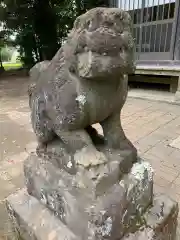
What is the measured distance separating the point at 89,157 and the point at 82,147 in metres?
0.05

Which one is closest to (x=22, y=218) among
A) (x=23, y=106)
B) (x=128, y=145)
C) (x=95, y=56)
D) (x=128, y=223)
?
(x=128, y=223)

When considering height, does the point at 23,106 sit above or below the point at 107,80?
below

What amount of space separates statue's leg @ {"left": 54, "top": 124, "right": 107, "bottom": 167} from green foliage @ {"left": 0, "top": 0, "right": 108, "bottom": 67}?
25.5ft

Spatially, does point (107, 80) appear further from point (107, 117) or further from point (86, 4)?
point (86, 4)

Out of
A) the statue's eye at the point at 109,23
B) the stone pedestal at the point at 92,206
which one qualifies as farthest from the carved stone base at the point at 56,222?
the statue's eye at the point at 109,23

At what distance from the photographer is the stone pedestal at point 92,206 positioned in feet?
2.84

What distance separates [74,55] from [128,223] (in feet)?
2.32

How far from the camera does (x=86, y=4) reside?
24.6 feet

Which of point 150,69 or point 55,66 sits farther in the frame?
point 150,69

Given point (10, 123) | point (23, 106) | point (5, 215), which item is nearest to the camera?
point (5, 215)

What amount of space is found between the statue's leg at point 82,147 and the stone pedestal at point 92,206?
0.12ft

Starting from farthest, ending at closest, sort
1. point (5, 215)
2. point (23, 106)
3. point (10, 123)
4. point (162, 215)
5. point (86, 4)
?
point (86, 4) < point (23, 106) < point (10, 123) < point (5, 215) < point (162, 215)

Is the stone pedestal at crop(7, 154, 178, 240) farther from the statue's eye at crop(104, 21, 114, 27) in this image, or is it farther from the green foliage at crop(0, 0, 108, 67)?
the green foliage at crop(0, 0, 108, 67)

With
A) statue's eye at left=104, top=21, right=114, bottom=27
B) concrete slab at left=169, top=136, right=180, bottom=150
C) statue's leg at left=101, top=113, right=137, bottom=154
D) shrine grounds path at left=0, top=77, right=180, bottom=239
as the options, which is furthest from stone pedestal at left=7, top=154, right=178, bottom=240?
concrete slab at left=169, top=136, right=180, bottom=150
